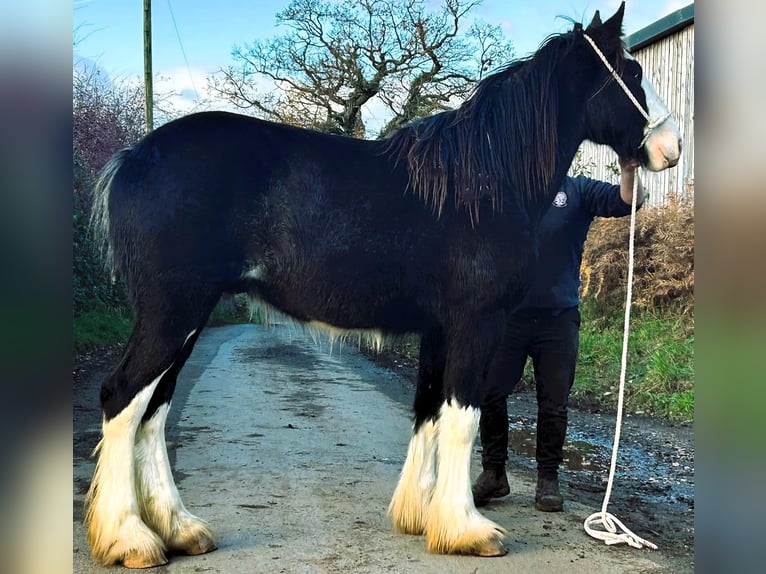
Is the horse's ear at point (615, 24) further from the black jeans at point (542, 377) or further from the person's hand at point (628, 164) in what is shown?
the black jeans at point (542, 377)

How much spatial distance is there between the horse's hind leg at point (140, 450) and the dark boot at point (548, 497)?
1690mm

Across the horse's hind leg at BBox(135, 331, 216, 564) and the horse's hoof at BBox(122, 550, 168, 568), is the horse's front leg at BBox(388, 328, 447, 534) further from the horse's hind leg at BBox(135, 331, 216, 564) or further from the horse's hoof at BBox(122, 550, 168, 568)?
the horse's hoof at BBox(122, 550, 168, 568)

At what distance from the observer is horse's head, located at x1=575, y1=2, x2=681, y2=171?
2955 millimetres

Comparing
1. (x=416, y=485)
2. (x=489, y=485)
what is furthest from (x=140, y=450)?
(x=489, y=485)

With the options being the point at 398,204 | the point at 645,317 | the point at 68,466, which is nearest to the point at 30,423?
the point at 68,466

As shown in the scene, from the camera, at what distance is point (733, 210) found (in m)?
1.54

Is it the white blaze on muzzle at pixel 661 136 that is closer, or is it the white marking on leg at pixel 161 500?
the white marking on leg at pixel 161 500

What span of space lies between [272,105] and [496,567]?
3140 mm

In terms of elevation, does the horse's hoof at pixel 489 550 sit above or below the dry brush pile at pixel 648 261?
below

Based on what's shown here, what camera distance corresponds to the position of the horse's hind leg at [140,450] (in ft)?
8.29

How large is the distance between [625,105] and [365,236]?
140 centimetres

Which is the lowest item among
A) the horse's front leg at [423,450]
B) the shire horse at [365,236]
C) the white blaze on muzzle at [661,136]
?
the horse's front leg at [423,450]

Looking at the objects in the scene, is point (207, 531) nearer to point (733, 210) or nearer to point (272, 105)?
point (733, 210)

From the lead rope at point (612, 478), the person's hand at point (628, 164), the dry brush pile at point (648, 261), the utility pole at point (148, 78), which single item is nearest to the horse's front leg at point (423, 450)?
the lead rope at point (612, 478)
